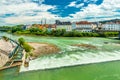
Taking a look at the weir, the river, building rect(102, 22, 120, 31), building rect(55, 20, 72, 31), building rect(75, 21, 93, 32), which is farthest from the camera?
building rect(102, 22, 120, 31)

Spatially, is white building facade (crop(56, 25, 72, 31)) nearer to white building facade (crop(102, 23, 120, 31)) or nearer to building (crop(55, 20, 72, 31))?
building (crop(55, 20, 72, 31))

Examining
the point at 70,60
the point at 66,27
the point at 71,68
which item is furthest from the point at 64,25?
the point at 71,68

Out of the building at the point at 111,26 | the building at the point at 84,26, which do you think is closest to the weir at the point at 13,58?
the building at the point at 84,26

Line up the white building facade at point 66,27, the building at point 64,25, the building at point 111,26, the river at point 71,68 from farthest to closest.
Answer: the building at point 111,26 < the white building facade at point 66,27 < the building at point 64,25 < the river at point 71,68

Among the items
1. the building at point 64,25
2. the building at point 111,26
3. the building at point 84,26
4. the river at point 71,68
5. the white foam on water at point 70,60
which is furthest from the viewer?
the building at point 111,26

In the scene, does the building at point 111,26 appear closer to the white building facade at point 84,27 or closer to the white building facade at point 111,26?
the white building facade at point 111,26

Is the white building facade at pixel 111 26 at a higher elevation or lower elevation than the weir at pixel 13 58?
higher

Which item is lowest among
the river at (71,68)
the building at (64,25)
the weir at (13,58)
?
the river at (71,68)

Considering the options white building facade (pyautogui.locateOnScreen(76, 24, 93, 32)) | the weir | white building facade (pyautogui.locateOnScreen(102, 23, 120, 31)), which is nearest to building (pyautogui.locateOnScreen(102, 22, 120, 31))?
white building facade (pyautogui.locateOnScreen(102, 23, 120, 31))
